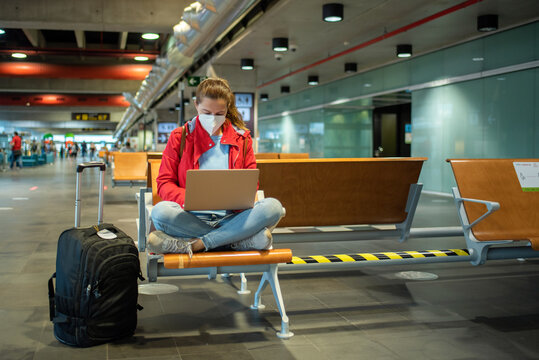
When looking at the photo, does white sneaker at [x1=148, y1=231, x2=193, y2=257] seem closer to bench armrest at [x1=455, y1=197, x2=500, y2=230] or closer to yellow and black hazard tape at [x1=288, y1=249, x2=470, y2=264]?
yellow and black hazard tape at [x1=288, y1=249, x2=470, y2=264]

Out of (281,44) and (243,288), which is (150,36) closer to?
(281,44)

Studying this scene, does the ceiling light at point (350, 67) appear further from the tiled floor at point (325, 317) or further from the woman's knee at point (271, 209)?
the woman's knee at point (271, 209)

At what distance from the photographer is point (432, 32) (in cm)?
1185

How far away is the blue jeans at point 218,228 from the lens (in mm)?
3096

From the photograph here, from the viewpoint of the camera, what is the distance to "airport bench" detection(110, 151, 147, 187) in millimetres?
11859

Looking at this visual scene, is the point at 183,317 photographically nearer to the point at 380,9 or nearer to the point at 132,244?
the point at 132,244

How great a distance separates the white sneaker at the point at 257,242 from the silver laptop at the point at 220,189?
7.1 inches

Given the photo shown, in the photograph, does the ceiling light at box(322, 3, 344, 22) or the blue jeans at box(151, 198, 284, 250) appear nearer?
the blue jeans at box(151, 198, 284, 250)

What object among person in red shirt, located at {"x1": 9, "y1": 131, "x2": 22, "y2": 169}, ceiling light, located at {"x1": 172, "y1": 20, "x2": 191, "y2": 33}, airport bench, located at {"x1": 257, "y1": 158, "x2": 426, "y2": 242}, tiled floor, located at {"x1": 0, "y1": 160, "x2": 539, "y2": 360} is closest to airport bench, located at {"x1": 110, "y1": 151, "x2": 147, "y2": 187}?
ceiling light, located at {"x1": 172, "y1": 20, "x2": 191, "y2": 33}

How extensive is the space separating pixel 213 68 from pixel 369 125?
20.0 feet

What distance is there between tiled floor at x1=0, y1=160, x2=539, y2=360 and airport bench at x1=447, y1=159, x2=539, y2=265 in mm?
440

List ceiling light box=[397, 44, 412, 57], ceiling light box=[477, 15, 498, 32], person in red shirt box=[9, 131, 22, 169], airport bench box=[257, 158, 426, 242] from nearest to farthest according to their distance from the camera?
airport bench box=[257, 158, 426, 242] < ceiling light box=[477, 15, 498, 32] < ceiling light box=[397, 44, 412, 57] < person in red shirt box=[9, 131, 22, 169]

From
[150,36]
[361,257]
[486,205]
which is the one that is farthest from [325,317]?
[150,36]

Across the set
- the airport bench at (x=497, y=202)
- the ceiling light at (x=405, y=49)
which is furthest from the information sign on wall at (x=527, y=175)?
the ceiling light at (x=405, y=49)
